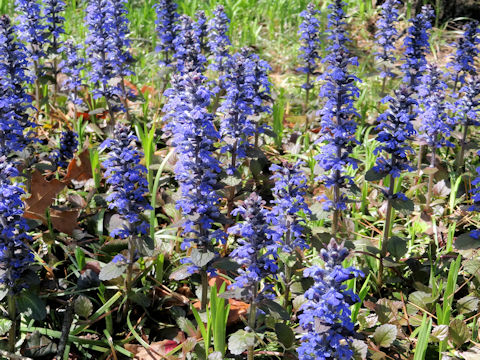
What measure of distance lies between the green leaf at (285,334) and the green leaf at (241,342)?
0.18 meters

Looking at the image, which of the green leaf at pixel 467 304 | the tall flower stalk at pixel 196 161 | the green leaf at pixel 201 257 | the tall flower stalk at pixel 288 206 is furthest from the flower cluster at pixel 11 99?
the green leaf at pixel 467 304

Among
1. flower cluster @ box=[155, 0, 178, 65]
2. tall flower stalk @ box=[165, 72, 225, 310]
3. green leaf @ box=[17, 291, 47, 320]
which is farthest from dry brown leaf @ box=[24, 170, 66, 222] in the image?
flower cluster @ box=[155, 0, 178, 65]

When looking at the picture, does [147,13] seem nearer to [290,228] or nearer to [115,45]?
[115,45]

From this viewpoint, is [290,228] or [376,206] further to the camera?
[376,206]

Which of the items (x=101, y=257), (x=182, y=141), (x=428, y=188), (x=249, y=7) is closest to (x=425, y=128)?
(x=428, y=188)

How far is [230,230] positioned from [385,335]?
1250 mm

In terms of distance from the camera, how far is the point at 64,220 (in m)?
4.46

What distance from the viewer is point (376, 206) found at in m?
5.09

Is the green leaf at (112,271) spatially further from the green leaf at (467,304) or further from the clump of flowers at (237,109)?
the green leaf at (467,304)

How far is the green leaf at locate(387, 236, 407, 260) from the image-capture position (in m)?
4.09

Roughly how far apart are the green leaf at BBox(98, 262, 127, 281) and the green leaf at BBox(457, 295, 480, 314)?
93.7 inches

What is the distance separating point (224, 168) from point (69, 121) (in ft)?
8.24

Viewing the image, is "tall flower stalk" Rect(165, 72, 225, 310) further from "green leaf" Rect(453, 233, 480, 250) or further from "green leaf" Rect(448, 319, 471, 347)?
"green leaf" Rect(453, 233, 480, 250)

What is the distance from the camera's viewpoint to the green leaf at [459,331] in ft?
11.8
